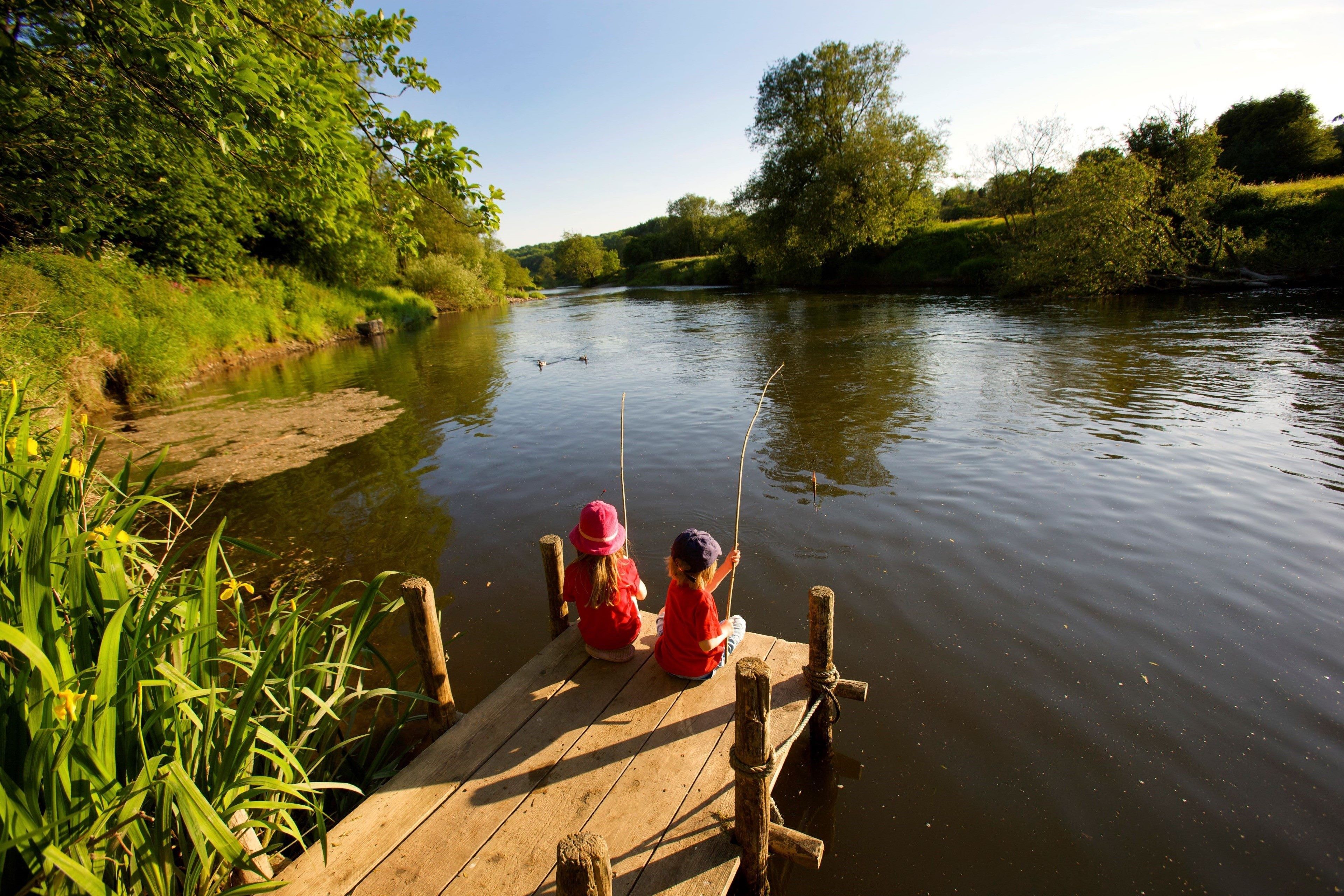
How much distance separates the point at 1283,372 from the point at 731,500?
12.3 metres

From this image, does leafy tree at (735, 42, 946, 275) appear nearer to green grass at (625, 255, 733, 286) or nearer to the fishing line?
green grass at (625, 255, 733, 286)

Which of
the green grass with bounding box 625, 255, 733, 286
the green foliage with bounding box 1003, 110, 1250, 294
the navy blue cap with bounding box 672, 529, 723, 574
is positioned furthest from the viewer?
the green grass with bounding box 625, 255, 733, 286

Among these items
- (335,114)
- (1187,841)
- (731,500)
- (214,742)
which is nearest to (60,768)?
(214,742)

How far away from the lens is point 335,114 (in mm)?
5547

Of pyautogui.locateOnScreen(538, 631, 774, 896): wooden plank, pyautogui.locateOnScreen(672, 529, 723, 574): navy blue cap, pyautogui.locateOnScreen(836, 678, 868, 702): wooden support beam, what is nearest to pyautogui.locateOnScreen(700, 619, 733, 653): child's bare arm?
pyautogui.locateOnScreen(538, 631, 774, 896): wooden plank

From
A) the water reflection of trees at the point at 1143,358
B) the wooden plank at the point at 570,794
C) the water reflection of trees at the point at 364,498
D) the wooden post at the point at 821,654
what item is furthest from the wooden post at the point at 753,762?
the water reflection of trees at the point at 1143,358

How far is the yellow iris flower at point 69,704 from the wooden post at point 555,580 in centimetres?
273

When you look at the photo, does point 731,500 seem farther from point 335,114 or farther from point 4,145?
point 4,145

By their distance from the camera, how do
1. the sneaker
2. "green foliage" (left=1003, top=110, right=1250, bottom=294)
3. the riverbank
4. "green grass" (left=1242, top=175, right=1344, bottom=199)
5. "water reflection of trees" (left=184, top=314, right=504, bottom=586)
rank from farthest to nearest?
1. "green grass" (left=1242, top=175, right=1344, bottom=199)
2. "green foliage" (left=1003, top=110, right=1250, bottom=294)
3. the riverbank
4. "water reflection of trees" (left=184, top=314, right=504, bottom=586)
5. the sneaker

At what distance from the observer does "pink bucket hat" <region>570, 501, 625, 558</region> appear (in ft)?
12.2

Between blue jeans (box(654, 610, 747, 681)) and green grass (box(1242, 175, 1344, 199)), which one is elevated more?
green grass (box(1242, 175, 1344, 199))

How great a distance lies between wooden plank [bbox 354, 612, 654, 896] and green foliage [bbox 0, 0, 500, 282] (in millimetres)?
4297

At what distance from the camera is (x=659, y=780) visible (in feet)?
10.1

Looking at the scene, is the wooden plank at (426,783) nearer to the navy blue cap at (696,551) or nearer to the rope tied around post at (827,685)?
the navy blue cap at (696,551)
